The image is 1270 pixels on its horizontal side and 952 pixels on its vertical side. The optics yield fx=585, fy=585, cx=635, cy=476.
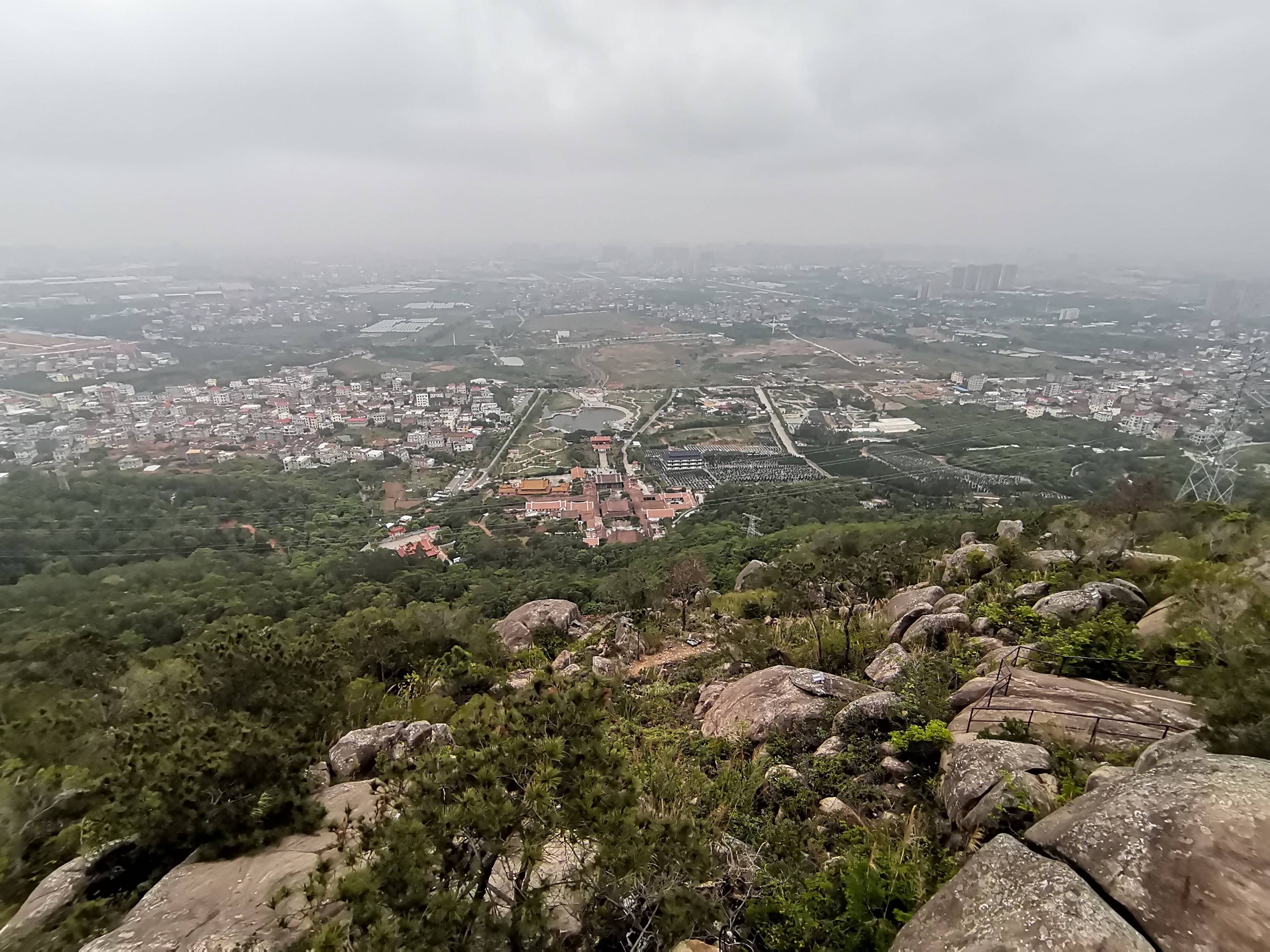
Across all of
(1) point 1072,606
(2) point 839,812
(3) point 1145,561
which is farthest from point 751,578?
(2) point 839,812

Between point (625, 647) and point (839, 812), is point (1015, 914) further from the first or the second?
point (625, 647)

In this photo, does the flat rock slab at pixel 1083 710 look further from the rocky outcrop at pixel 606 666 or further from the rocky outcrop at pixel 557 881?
the rocky outcrop at pixel 606 666

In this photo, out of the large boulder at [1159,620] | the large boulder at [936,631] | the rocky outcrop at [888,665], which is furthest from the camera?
the large boulder at [936,631]

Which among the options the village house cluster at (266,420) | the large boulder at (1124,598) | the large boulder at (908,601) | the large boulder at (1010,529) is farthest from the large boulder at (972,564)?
the village house cluster at (266,420)

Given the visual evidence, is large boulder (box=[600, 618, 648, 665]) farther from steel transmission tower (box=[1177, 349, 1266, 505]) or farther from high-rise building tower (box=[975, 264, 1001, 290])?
high-rise building tower (box=[975, 264, 1001, 290])

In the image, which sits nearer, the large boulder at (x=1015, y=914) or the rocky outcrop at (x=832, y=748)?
the large boulder at (x=1015, y=914)
